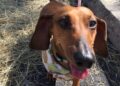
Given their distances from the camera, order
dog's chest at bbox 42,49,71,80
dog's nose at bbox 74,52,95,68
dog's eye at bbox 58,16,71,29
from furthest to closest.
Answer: dog's chest at bbox 42,49,71,80 → dog's eye at bbox 58,16,71,29 → dog's nose at bbox 74,52,95,68

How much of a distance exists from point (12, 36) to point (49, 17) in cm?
123

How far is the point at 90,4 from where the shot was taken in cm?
440

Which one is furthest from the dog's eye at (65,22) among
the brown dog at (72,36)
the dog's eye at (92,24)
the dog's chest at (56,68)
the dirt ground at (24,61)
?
the dirt ground at (24,61)

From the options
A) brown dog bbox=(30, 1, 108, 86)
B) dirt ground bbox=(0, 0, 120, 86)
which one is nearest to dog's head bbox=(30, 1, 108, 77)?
brown dog bbox=(30, 1, 108, 86)

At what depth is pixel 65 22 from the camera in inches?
101

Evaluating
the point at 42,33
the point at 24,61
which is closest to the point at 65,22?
the point at 42,33

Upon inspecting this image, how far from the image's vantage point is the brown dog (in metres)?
2.37

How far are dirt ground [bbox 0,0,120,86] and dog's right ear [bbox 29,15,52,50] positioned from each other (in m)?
0.61

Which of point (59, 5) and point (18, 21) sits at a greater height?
point (59, 5)

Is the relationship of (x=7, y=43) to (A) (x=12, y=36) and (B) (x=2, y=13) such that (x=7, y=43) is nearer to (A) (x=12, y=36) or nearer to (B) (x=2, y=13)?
(A) (x=12, y=36)

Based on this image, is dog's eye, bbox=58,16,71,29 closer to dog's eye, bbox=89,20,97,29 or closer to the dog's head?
the dog's head

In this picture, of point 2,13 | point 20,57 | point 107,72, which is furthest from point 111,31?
point 2,13

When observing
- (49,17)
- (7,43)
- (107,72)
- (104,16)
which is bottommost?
(107,72)

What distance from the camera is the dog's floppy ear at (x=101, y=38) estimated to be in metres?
2.90
